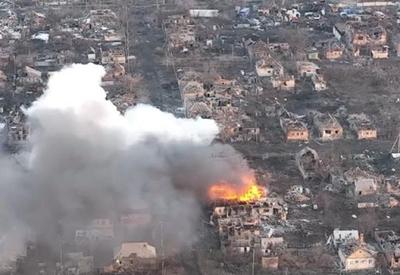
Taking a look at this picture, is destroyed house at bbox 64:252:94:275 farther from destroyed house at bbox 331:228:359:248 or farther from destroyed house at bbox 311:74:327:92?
destroyed house at bbox 311:74:327:92

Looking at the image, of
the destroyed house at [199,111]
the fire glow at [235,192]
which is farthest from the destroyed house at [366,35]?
the fire glow at [235,192]

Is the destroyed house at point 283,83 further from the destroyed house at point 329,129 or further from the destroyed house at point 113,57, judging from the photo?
the destroyed house at point 113,57

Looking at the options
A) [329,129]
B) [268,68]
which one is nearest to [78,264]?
[329,129]

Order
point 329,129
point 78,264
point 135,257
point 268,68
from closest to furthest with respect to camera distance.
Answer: point 78,264
point 135,257
point 329,129
point 268,68

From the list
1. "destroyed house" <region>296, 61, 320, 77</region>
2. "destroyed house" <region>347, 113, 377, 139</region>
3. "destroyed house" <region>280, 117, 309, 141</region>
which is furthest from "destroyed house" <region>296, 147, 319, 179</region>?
"destroyed house" <region>296, 61, 320, 77</region>

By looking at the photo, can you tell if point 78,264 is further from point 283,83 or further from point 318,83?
point 318,83

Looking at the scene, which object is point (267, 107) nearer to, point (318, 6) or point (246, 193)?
point (246, 193)
